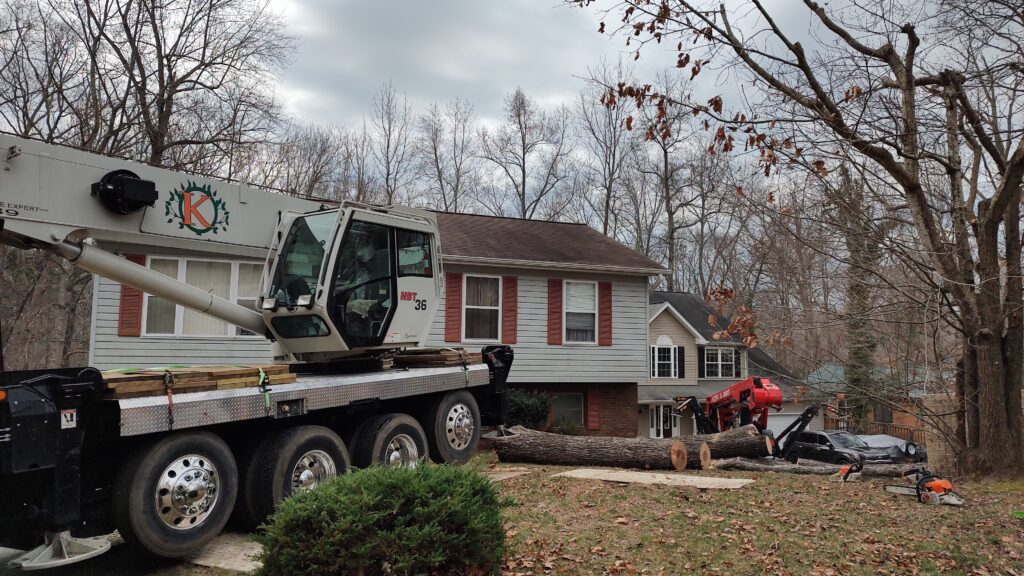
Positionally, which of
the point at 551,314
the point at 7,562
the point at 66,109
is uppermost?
the point at 66,109

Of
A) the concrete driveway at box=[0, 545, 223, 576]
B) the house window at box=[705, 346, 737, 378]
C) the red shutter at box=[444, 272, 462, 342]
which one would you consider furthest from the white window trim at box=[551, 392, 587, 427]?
the concrete driveway at box=[0, 545, 223, 576]

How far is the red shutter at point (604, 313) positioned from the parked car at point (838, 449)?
675 cm

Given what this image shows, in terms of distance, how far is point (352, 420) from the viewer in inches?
344

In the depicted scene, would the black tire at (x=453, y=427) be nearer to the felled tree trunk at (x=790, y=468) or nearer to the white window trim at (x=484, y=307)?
the felled tree trunk at (x=790, y=468)

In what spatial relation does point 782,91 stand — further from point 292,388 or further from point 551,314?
point 551,314

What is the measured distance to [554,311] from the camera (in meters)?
19.8

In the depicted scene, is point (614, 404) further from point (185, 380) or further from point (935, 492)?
point (185, 380)

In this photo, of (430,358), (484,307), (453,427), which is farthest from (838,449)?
(430,358)

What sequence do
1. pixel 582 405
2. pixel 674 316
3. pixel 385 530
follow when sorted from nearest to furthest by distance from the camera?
pixel 385 530
pixel 582 405
pixel 674 316

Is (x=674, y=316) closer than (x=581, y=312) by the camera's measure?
No

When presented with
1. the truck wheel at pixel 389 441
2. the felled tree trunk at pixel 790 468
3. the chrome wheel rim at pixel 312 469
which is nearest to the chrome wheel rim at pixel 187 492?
the chrome wheel rim at pixel 312 469

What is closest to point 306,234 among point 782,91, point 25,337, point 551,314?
point 782,91

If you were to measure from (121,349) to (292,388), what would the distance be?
33.7ft

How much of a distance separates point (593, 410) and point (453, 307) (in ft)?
17.5
